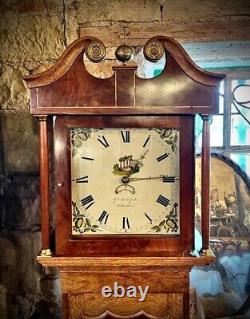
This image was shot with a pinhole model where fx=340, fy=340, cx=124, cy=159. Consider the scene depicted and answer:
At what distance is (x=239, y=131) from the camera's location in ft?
5.66

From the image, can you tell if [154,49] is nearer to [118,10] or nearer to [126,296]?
[118,10]

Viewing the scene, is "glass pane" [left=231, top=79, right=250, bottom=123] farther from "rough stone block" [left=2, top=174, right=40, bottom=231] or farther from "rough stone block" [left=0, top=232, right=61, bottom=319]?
"rough stone block" [left=0, top=232, right=61, bottom=319]

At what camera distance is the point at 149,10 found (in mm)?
1407

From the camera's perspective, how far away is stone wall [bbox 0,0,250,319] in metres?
1.40

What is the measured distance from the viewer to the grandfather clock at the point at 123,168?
3.58 ft

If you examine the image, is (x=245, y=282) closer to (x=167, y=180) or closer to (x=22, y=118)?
(x=167, y=180)

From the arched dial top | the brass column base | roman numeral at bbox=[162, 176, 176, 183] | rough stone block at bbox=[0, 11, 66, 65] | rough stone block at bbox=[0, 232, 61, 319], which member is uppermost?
rough stone block at bbox=[0, 11, 66, 65]

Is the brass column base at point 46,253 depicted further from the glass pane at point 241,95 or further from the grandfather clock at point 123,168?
the glass pane at point 241,95

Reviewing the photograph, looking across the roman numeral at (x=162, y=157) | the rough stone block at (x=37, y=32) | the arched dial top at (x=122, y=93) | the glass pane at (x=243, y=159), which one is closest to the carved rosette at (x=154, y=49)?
the arched dial top at (x=122, y=93)

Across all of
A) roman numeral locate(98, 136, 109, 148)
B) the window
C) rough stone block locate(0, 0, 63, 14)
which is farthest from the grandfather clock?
the window

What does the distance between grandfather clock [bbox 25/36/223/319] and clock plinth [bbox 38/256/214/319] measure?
0.01 metres

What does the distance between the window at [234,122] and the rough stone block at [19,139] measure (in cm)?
80

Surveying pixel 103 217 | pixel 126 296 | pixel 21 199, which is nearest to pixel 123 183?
pixel 103 217

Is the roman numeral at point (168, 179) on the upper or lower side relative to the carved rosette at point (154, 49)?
lower
